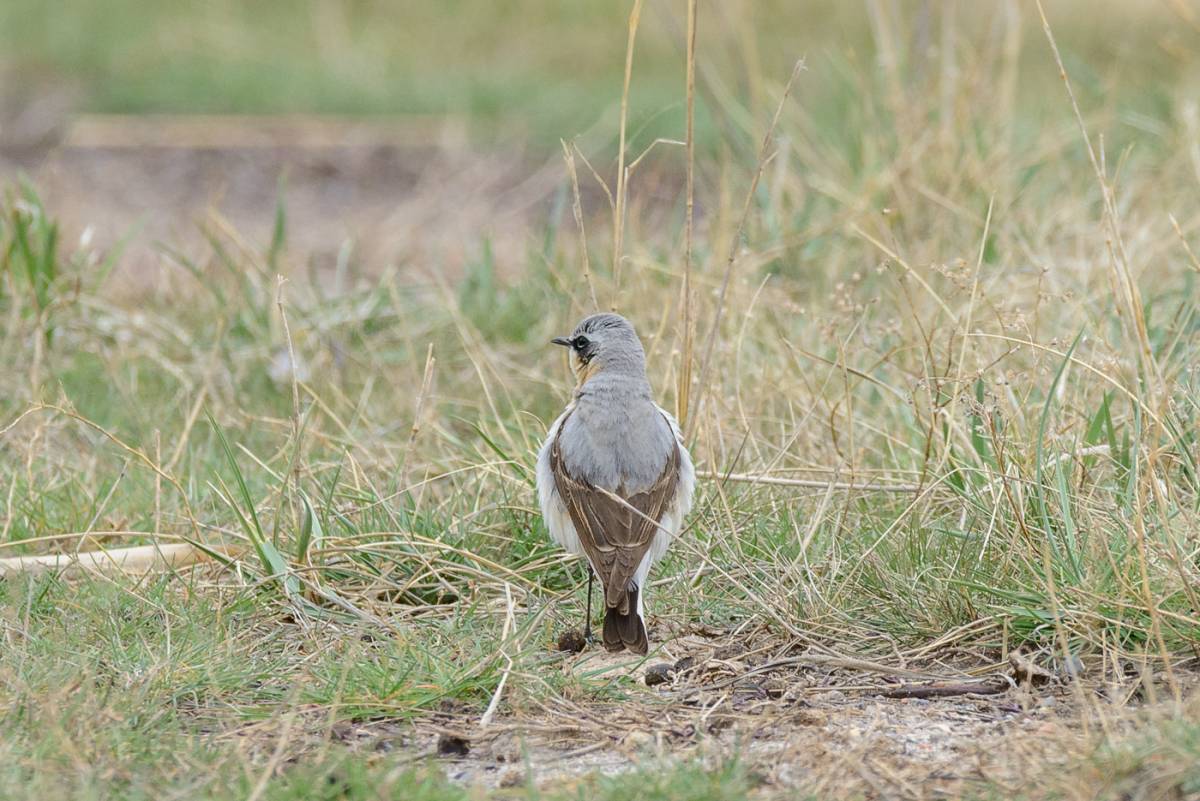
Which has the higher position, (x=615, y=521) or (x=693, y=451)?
(x=615, y=521)

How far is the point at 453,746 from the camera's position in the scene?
3.16 m

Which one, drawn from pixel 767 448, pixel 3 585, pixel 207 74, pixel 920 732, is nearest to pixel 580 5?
pixel 207 74

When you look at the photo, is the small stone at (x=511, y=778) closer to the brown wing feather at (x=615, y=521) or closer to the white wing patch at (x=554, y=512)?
the brown wing feather at (x=615, y=521)

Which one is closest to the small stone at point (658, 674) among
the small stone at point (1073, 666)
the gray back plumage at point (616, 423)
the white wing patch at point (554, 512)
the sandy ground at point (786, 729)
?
the sandy ground at point (786, 729)

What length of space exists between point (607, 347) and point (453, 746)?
58.6 inches

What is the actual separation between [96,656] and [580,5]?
369 inches

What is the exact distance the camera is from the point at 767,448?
15.6 ft

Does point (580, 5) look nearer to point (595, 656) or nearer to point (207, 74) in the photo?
point (207, 74)

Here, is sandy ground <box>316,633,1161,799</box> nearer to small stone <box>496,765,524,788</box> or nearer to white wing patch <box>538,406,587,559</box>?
small stone <box>496,765,524,788</box>

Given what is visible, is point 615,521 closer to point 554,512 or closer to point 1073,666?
point 554,512

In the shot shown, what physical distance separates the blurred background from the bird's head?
6.34 ft

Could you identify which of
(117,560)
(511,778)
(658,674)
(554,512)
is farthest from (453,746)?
(117,560)

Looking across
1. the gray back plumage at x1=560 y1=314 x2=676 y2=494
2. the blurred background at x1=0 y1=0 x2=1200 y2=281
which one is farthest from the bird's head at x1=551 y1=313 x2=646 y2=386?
the blurred background at x1=0 y1=0 x2=1200 y2=281

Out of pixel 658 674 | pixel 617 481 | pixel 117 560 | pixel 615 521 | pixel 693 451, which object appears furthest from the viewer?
pixel 693 451
